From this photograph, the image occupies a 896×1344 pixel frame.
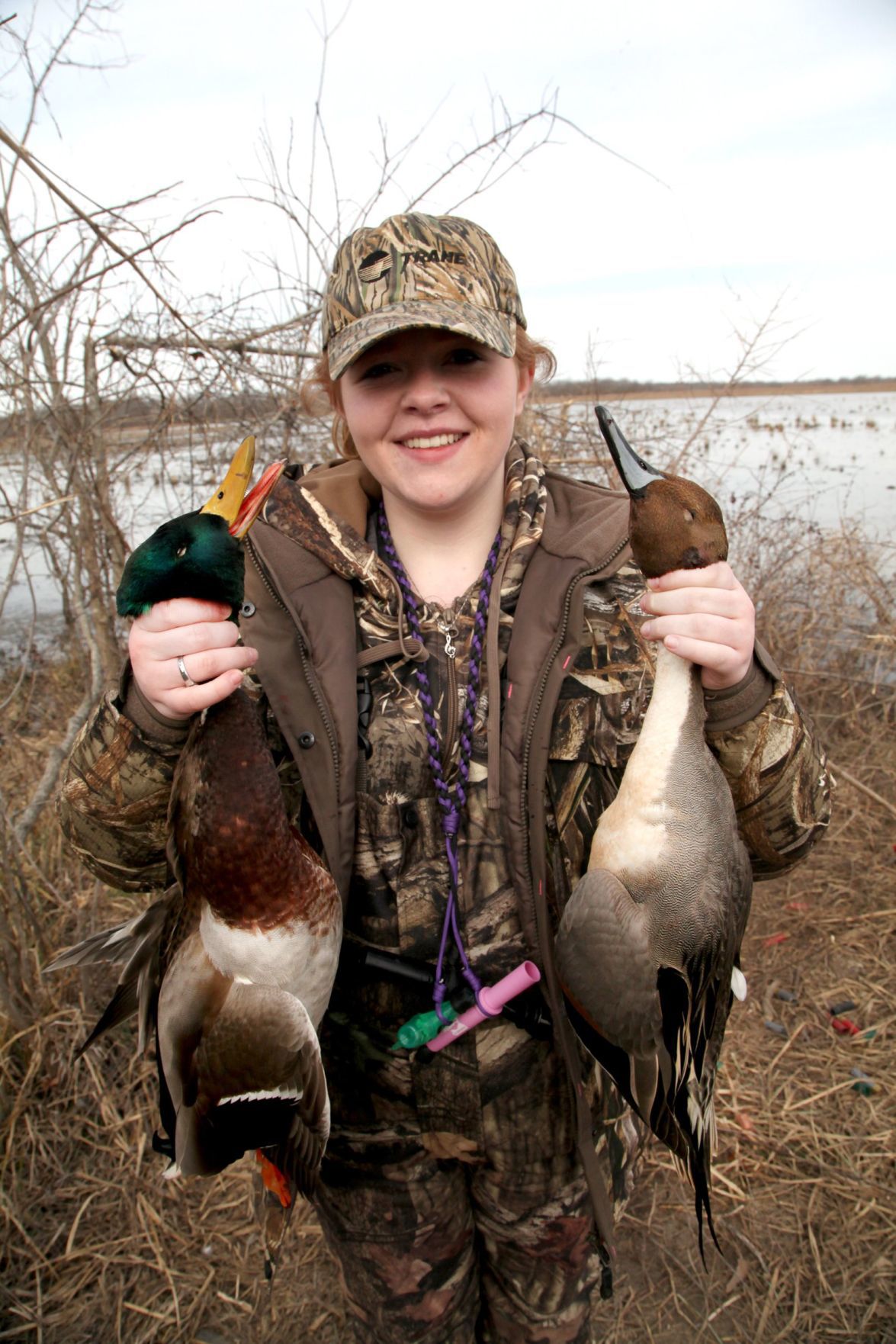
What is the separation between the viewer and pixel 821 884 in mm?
4418

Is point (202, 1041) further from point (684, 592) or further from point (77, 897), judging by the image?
point (77, 897)

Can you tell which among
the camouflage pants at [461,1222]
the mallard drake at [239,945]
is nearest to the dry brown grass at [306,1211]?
the camouflage pants at [461,1222]

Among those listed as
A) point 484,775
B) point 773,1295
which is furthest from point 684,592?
point 773,1295

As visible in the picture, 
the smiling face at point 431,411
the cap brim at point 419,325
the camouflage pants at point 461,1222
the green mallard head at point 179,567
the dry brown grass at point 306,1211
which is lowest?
the dry brown grass at point 306,1211

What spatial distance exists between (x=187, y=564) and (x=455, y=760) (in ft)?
2.50

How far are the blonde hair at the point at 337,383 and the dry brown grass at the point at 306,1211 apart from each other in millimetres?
2012

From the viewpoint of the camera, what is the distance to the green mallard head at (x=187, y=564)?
4.53ft

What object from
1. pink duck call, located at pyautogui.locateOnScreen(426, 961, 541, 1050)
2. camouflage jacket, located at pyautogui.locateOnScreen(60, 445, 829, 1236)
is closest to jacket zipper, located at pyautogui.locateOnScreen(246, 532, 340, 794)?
camouflage jacket, located at pyautogui.locateOnScreen(60, 445, 829, 1236)

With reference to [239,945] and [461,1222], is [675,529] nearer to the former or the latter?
[239,945]

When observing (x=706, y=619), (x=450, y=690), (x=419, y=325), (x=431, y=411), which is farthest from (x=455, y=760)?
(x=419, y=325)

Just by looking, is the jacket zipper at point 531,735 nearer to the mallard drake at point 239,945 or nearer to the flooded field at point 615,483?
the mallard drake at point 239,945

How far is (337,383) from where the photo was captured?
2.01 metres

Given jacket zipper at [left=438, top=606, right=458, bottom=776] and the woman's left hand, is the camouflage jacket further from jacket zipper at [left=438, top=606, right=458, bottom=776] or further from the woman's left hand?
the woman's left hand

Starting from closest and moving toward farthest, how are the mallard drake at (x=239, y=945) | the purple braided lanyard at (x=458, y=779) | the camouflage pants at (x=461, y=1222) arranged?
the mallard drake at (x=239, y=945)
the purple braided lanyard at (x=458, y=779)
the camouflage pants at (x=461, y=1222)
